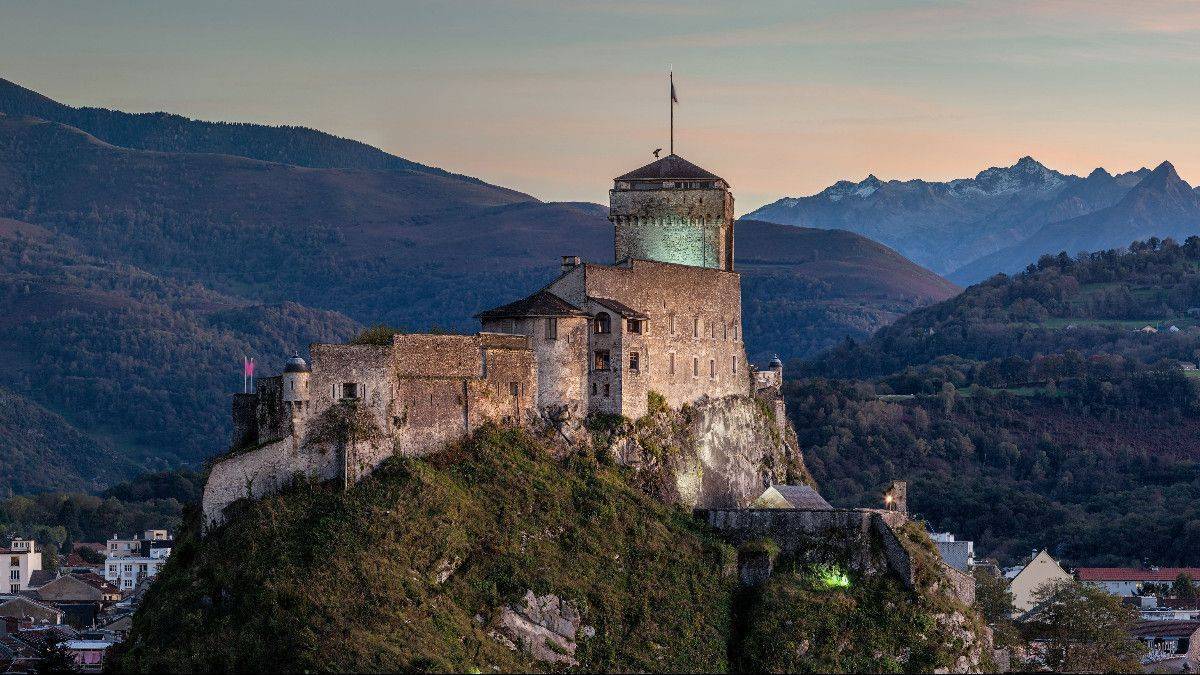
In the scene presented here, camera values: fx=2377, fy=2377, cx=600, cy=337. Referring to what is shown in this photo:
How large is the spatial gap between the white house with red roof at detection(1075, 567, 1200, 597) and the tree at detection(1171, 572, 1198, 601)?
193cm

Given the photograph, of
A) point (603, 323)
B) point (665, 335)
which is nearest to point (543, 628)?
point (603, 323)

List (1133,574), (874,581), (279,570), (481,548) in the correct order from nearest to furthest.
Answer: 1. (279,570)
2. (481,548)
3. (874,581)
4. (1133,574)

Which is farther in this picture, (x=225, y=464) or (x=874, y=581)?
(x=874, y=581)

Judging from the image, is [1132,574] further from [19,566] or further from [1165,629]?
[19,566]

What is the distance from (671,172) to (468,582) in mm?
28217

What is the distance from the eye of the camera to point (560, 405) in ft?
293

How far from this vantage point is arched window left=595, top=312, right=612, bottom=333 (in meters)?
90.7

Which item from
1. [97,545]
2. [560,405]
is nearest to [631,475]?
[560,405]

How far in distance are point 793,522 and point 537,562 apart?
38.2ft

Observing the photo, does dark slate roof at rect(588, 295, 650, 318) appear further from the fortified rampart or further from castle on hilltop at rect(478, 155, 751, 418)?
the fortified rampart

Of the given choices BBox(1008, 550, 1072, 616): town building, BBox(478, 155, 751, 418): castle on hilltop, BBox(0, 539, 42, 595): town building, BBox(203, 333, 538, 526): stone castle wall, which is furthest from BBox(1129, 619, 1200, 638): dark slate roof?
BBox(0, 539, 42, 595): town building

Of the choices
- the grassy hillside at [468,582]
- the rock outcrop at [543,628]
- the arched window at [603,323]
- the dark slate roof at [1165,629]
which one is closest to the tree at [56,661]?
the grassy hillside at [468,582]

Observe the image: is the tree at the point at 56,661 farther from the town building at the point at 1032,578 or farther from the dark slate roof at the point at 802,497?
the town building at the point at 1032,578

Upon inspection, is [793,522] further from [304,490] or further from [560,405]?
[304,490]
